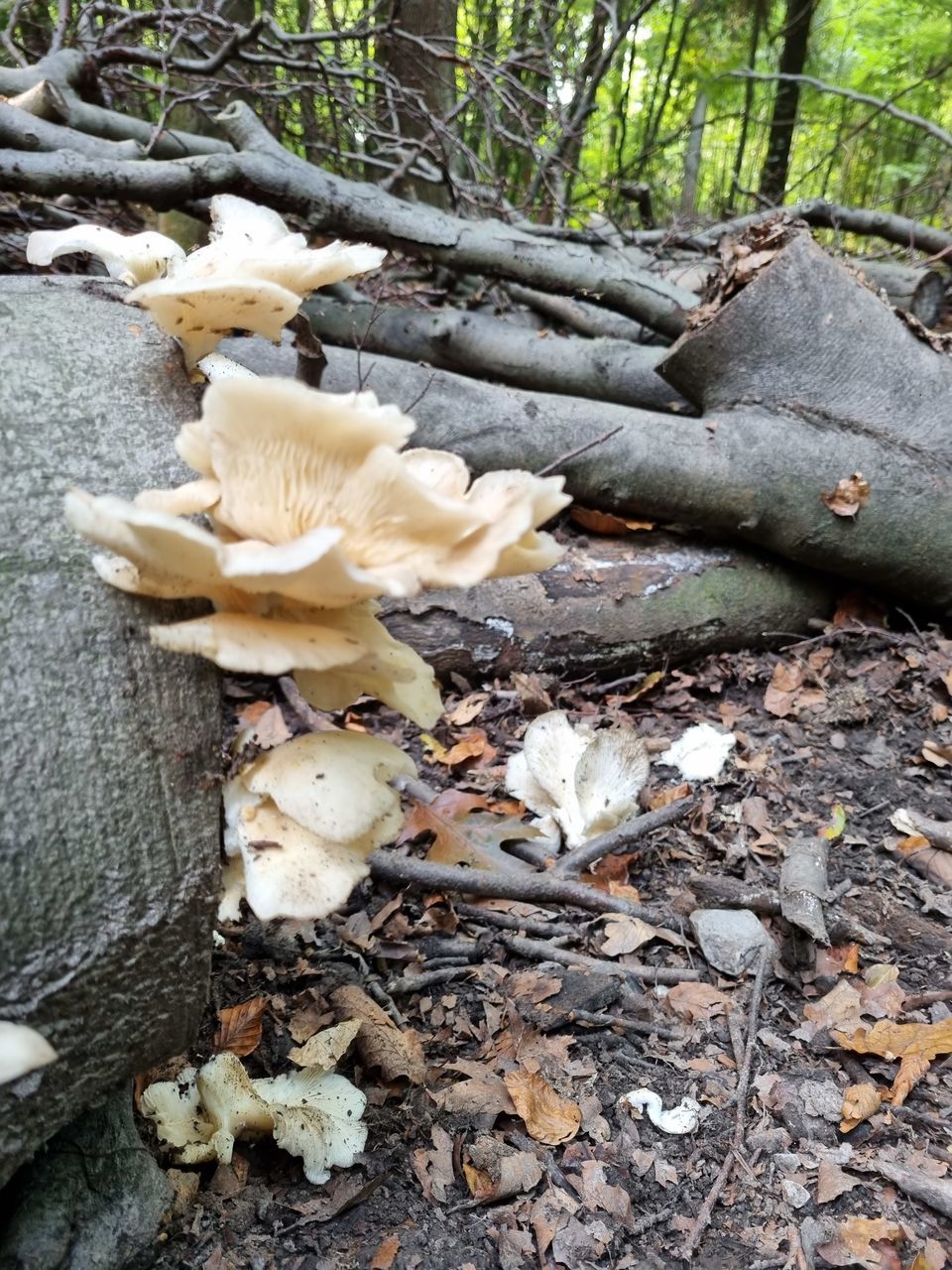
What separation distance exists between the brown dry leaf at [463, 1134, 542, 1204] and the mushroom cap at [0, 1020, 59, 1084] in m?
1.03

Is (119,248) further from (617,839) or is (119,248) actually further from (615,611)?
(615,611)

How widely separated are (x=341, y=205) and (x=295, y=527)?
3.46 metres

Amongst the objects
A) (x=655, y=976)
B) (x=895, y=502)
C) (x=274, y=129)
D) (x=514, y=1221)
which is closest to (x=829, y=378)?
(x=895, y=502)

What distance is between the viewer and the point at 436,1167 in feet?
5.62

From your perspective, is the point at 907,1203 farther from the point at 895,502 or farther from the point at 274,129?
the point at 274,129

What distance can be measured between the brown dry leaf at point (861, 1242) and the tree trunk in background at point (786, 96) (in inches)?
466

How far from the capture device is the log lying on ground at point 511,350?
4594mm

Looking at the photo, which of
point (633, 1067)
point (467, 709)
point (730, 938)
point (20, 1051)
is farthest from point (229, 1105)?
point (467, 709)

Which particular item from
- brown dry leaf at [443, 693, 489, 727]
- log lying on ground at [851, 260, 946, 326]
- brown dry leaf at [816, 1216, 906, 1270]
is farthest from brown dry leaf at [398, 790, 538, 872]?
log lying on ground at [851, 260, 946, 326]

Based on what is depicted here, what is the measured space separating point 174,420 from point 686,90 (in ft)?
49.0

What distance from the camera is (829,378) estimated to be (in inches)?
157

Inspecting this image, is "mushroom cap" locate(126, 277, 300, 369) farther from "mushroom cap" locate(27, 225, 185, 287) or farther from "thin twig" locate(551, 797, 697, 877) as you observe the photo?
"thin twig" locate(551, 797, 697, 877)

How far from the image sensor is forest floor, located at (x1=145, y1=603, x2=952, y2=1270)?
159 cm

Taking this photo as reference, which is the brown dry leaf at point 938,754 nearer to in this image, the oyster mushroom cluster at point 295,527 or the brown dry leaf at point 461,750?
the brown dry leaf at point 461,750
